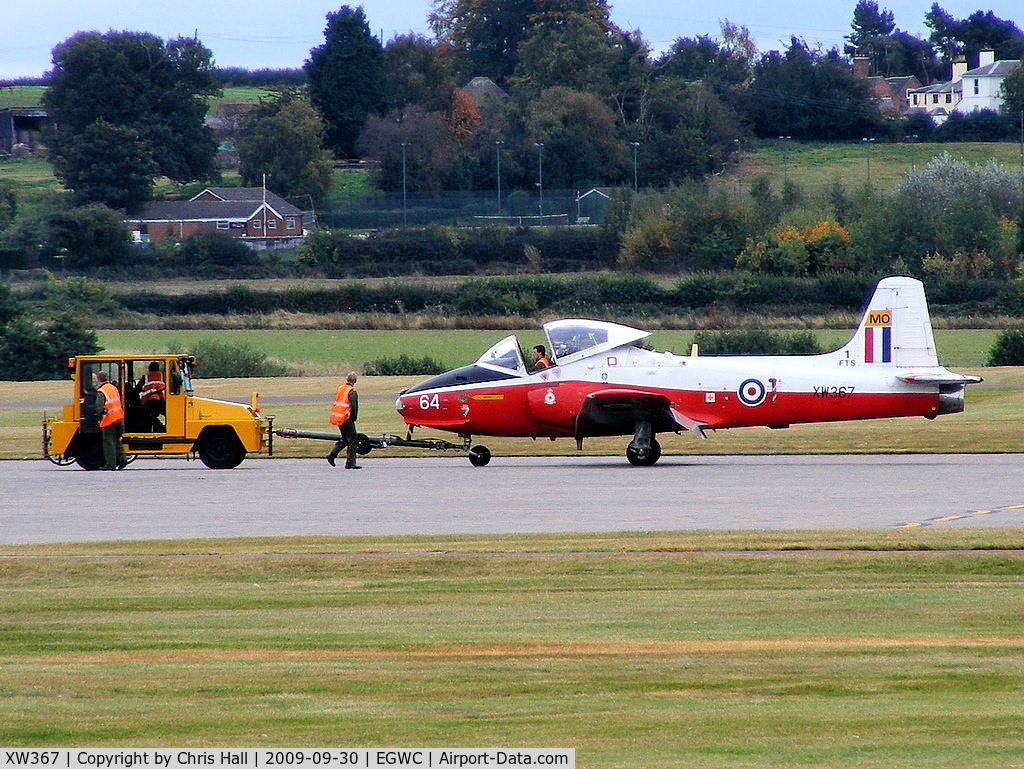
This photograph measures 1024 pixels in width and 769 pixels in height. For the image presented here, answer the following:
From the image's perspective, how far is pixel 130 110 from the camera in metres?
102

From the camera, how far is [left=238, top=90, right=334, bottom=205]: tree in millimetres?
103562

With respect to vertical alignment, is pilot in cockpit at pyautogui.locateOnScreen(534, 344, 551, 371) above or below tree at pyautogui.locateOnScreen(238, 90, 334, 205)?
below

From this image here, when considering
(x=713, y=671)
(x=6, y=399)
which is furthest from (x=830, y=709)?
(x=6, y=399)

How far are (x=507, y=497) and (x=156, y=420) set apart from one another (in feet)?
24.5

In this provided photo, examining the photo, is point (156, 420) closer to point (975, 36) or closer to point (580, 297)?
point (580, 297)

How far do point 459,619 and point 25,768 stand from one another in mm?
4295

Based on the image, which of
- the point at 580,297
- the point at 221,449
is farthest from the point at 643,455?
the point at 580,297

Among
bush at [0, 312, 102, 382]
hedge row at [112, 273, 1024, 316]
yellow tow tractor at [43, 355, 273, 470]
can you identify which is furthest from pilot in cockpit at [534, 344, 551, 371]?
hedge row at [112, 273, 1024, 316]

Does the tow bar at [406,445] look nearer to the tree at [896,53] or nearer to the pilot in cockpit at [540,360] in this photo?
the pilot in cockpit at [540,360]

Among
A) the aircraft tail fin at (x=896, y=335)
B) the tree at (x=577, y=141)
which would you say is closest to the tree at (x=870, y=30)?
the tree at (x=577, y=141)

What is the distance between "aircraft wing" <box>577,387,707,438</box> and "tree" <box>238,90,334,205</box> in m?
83.2

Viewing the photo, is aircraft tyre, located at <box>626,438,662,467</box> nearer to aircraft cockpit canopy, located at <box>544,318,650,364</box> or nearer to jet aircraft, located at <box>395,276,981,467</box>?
jet aircraft, located at <box>395,276,981,467</box>

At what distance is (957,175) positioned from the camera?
251ft

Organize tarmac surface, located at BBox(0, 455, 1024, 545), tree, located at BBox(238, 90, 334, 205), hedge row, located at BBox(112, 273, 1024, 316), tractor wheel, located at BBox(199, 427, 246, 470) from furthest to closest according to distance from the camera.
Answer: tree, located at BBox(238, 90, 334, 205) < hedge row, located at BBox(112, 273, 1024, 316) < tractor wheel, located at BBox(199, 427, 246, 470) < tarmac surface, located at BBox(0, 455, 1024, 545)
